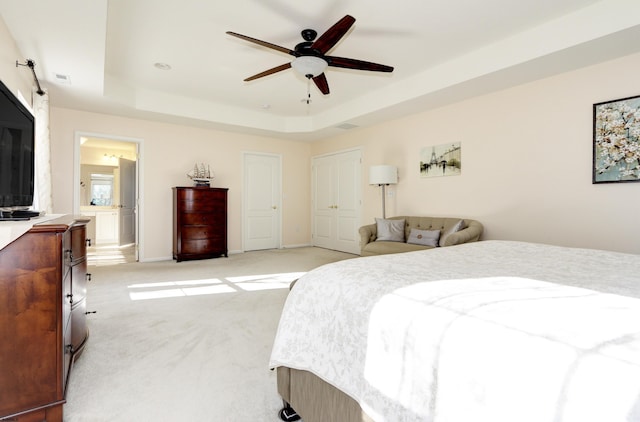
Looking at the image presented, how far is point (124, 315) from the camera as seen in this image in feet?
9.48

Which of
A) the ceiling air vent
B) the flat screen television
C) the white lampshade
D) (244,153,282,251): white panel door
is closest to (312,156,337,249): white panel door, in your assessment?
(244,153,282,251): white panel door

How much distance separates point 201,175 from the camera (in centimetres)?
593

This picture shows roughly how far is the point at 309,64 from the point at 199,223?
11.6 feet

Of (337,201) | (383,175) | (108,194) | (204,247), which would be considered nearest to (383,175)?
(383,175)

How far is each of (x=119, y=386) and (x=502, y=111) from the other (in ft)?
15.1

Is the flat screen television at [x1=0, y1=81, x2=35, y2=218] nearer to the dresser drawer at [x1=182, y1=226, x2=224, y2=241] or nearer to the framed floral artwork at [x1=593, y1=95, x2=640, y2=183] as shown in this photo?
the dresser drawer at [x1=182, y1=226, x2=224, y2=241]

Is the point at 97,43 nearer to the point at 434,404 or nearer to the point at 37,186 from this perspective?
the point at 37,186

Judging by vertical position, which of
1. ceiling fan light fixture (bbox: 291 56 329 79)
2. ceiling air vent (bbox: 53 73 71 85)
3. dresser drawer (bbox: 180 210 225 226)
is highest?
ceiling air vent (bbox: 53 73 71 85)

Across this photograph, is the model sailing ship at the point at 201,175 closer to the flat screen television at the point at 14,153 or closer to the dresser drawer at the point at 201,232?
the dresser drawer at the point at 201,232

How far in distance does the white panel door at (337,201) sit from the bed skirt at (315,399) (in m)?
4.82

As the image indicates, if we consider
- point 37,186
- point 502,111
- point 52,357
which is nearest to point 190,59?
point 37,186

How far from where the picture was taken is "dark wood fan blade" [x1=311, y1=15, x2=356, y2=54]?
248 cm

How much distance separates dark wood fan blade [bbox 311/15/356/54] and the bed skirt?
2403mm

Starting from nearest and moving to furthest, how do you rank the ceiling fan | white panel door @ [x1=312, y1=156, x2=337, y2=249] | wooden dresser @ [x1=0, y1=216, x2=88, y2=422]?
wooden dresser @ [x1=0, y1=216, x2=88, y2=422] < the ceiling fan < white panel door @ [x1=312, y1=156, x2=337, y2=249]
